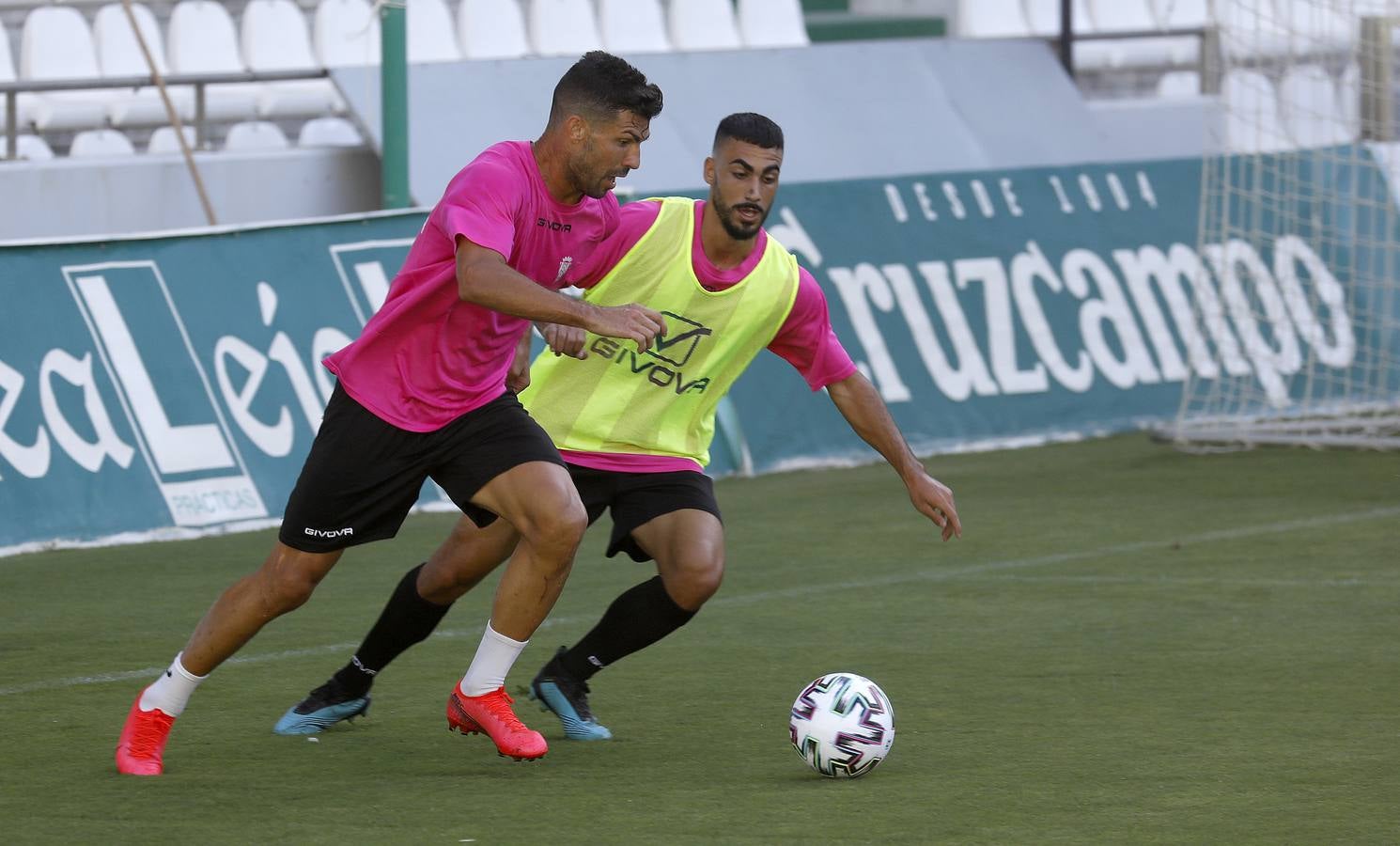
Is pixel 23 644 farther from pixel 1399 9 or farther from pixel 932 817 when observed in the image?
pixel 1399 9

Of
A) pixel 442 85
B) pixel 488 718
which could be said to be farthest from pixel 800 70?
pixel 488 718

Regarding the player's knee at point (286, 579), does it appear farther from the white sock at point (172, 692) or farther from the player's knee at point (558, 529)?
the player's knee at point (558, 529)

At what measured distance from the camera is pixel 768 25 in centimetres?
1731

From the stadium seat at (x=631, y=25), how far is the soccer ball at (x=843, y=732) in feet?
37.7

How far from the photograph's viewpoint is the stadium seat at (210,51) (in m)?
14.8

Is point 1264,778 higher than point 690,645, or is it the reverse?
point 1264,778

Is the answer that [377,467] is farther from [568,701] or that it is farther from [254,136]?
[254,136]

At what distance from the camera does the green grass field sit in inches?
191

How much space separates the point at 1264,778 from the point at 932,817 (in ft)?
3.03

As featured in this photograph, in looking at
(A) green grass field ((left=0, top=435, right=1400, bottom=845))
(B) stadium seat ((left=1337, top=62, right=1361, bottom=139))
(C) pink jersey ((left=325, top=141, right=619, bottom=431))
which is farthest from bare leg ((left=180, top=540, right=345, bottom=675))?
(B) stadium seat ((left=1337, top=62, right=1361, bottom=139))

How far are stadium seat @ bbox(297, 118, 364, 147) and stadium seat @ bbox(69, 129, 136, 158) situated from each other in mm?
1173

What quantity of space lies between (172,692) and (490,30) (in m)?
11.2

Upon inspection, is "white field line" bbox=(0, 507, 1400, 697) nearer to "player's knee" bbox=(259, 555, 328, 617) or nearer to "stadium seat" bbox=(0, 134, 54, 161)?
→ "player's knee" bbox=(259, 555, 328, 617)

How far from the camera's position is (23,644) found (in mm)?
7293
